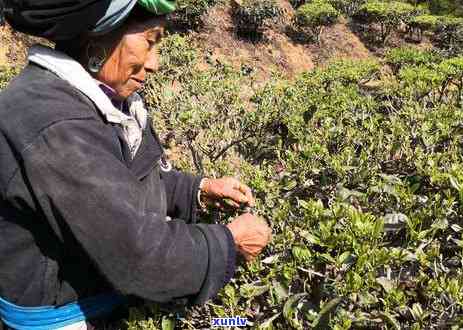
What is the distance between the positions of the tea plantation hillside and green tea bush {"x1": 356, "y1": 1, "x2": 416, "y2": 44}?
11.5 m

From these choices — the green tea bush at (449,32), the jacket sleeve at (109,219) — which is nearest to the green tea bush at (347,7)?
the green tea bush at (449,32)

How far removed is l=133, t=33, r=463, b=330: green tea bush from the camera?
1495mm

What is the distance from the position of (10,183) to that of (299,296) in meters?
0.96

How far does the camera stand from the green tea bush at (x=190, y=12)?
36.7 feet

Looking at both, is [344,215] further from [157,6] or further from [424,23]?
[424,23]

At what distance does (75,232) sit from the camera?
140 centimetres

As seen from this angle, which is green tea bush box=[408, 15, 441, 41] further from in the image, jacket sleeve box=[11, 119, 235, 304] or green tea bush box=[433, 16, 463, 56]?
jacket sleeve box=[11, 119, 235, 304]

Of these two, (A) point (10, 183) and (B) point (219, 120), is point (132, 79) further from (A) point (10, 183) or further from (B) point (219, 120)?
(B) point (219, 120)

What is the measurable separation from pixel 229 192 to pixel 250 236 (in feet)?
1.08

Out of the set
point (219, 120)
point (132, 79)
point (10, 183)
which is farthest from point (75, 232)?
point (219, 120)

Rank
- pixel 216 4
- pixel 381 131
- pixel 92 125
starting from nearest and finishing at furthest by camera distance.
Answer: pixel 92 125 < pixel 381 131 < pixel 216 4

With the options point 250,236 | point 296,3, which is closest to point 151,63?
point 250,236

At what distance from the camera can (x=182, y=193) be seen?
2.14m

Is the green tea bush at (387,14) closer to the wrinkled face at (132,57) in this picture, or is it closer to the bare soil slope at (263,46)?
the bare soil slope at (263,46)
